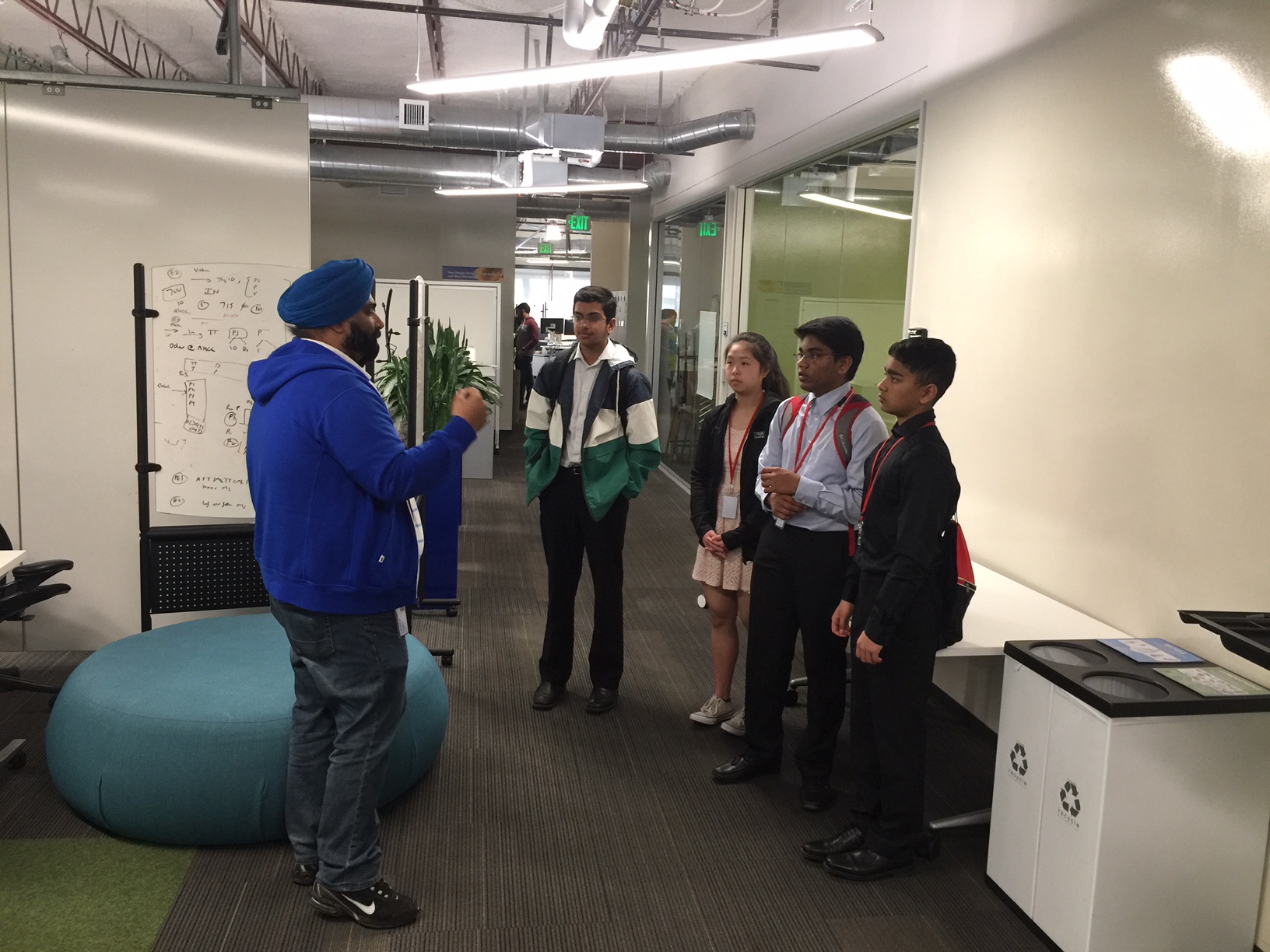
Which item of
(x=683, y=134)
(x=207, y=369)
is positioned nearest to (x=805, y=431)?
(x=207, y=369)

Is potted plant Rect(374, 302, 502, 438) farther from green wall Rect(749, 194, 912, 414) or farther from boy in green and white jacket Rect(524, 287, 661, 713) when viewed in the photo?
green wall Rect(749, 194, 912, 414)

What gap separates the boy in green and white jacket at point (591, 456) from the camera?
12.1ft

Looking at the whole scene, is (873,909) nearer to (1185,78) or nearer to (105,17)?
(1185,78)

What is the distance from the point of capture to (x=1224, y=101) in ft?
8.75

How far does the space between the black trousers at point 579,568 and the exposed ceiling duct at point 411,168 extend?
7.51 metres

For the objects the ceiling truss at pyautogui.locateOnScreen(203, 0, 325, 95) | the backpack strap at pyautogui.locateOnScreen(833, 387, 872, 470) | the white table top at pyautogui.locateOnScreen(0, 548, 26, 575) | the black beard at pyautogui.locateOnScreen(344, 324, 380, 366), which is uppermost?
the ceiling truss at pyautogui.locateOnScreen(203, 0, 325, 95)

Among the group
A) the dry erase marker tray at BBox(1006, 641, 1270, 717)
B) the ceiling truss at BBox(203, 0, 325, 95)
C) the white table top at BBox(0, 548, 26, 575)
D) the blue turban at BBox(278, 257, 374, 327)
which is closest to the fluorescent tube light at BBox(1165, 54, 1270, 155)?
the dry erase marker tray at BBox(1006, 641, 1270, 717)

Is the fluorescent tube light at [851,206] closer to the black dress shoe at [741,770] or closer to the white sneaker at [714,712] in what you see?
the white sneaker at [714,712]

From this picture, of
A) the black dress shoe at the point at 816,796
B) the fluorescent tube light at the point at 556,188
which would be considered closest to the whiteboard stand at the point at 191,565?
the black dress shoe at the point at 816,796

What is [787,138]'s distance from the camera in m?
6.61

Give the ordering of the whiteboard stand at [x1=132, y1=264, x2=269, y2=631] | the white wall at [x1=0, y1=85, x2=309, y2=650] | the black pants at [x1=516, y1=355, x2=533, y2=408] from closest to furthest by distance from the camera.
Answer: the whiteboard stand at [x1=132, y1=264, x2=269, y2=631], the white wall at [x1=0, y1=85, x2=309, y2=650], the black pants at [x1=516, y1=355, x2=533, y2=408]

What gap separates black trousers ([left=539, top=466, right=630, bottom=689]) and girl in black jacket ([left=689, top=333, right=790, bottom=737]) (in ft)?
1.10

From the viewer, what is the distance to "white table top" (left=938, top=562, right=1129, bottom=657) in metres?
2.83

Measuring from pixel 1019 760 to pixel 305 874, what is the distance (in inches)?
75.7
